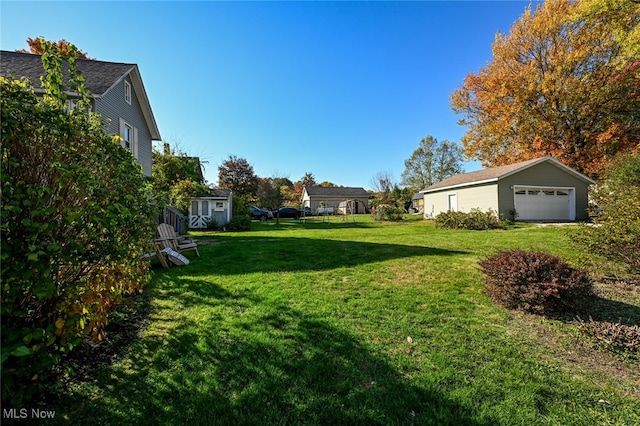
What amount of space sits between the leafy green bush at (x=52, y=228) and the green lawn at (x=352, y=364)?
0.64 metres

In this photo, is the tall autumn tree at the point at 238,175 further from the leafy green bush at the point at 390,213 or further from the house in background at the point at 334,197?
the leafy green bush at the point at 390,213

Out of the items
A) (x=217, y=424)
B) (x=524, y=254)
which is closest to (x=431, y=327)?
(x=524, y=254)

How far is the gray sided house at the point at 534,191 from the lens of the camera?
55.7 ft

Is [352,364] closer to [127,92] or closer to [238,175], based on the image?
[127,92]

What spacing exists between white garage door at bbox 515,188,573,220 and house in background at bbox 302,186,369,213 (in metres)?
23.8

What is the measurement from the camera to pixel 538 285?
4.11 meters

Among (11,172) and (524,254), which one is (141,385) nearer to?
(11,172)

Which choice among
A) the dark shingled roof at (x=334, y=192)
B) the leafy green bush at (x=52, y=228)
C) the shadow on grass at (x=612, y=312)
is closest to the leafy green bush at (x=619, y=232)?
the shadow on grass at (x=612, y=312)

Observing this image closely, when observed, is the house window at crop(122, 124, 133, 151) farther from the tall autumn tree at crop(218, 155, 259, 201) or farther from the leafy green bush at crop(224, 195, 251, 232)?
the tall autumn tree at crop(218, 155, 259, 201)

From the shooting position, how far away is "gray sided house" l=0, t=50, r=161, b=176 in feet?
32.6

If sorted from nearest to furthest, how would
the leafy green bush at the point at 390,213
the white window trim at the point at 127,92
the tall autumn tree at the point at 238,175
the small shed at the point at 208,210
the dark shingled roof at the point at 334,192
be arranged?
the white window trim at the point at 127,92 < the small shed at the point at 208,210 < the leafy green bush at the point at 390,213 < the tall autumn tree at the point at 238,175 < the dark shingled roof at the point at 334,192

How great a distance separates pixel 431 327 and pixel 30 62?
16608 mm

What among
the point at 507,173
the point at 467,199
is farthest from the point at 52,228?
the point at 467,199

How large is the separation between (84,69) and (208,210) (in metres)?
9.61
